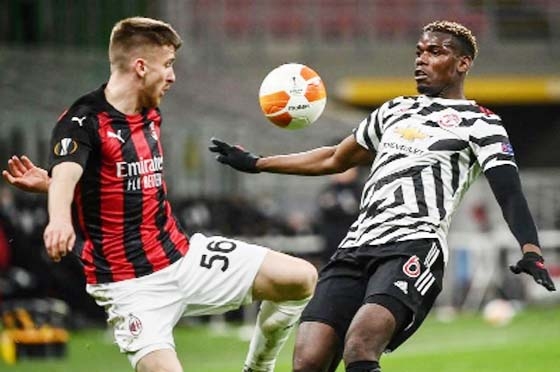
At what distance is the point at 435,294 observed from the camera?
7508 mm

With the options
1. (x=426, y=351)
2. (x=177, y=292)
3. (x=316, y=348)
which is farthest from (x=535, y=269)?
(x=426, y=351)

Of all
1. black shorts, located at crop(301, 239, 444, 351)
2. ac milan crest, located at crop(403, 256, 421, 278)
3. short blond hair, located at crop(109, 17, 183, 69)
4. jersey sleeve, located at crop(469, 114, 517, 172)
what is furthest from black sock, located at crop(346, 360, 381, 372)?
short blond hair, located at crop(109, 17, 183, 69)

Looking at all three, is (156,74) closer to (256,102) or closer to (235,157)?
(235,157)

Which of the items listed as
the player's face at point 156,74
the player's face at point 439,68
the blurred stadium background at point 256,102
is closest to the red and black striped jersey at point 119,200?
the player's face at point 156,74

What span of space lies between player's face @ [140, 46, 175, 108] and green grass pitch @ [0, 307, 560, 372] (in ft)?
15.5

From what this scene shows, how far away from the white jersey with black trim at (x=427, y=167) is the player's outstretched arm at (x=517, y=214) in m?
0.08

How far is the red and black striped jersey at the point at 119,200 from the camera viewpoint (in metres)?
7.59

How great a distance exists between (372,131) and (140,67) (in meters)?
1.25

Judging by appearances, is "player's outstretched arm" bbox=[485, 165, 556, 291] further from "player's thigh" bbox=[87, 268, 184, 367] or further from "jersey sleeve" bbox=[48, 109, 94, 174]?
"jersey sleeve" bbox=[48, 109, 94, 174]

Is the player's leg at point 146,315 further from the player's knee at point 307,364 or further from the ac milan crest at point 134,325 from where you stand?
the player's knee at point 307,364

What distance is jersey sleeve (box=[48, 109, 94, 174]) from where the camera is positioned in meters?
7.29

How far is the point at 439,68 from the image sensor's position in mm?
7730

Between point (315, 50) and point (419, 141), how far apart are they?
20.9 meters

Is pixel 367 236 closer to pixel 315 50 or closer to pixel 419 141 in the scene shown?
pixel 419 141
